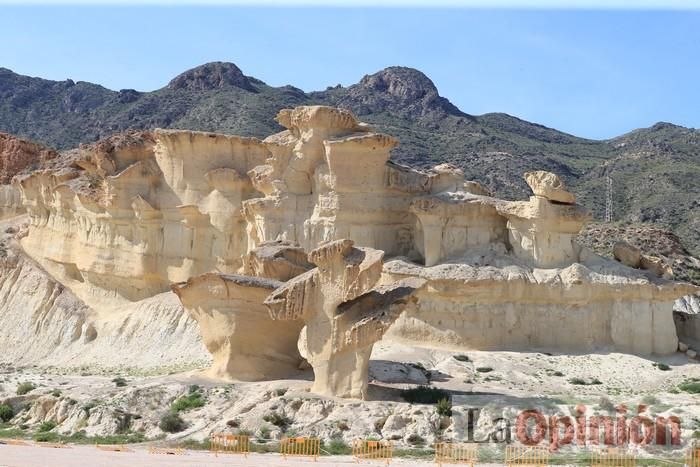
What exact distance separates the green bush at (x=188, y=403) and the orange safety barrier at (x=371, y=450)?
607 cm

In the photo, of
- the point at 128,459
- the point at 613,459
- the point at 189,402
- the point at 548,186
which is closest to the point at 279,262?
the point at 189,402

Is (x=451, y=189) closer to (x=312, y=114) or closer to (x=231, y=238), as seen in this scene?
(x=312, y=114)

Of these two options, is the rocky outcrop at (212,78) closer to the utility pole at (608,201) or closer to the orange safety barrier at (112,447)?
the utility pole at (608,201)

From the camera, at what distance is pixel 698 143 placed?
90.1 m

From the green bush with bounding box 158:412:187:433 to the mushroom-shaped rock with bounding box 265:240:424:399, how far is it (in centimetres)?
412

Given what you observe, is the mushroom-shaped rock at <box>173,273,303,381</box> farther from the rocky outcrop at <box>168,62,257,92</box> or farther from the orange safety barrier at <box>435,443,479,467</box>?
the rocky outcrop at <box>168,62,257,92</box>

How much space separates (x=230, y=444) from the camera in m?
23.2

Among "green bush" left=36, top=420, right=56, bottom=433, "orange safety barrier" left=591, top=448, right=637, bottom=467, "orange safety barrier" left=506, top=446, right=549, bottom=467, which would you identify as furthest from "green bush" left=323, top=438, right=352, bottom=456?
"green bush" left=36, top=420, right=56, bottom=433

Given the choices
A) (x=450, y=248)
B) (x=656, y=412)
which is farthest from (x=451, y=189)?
(x=656, y=412)

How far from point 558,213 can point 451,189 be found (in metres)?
4.77

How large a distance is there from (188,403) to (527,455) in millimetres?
10874

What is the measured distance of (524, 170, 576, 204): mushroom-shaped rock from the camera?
34.5m

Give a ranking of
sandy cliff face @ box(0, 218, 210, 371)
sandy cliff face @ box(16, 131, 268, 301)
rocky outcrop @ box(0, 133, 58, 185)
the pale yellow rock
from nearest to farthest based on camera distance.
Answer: the pale yellow rock → sandy cliff face @ box(0, 218, 210, 371) → sandy cliff face @ box(16, 131, 268, 301) → rocky outcrop @ box(0, 133, 58, 185)

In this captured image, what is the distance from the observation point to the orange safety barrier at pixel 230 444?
22.5m
